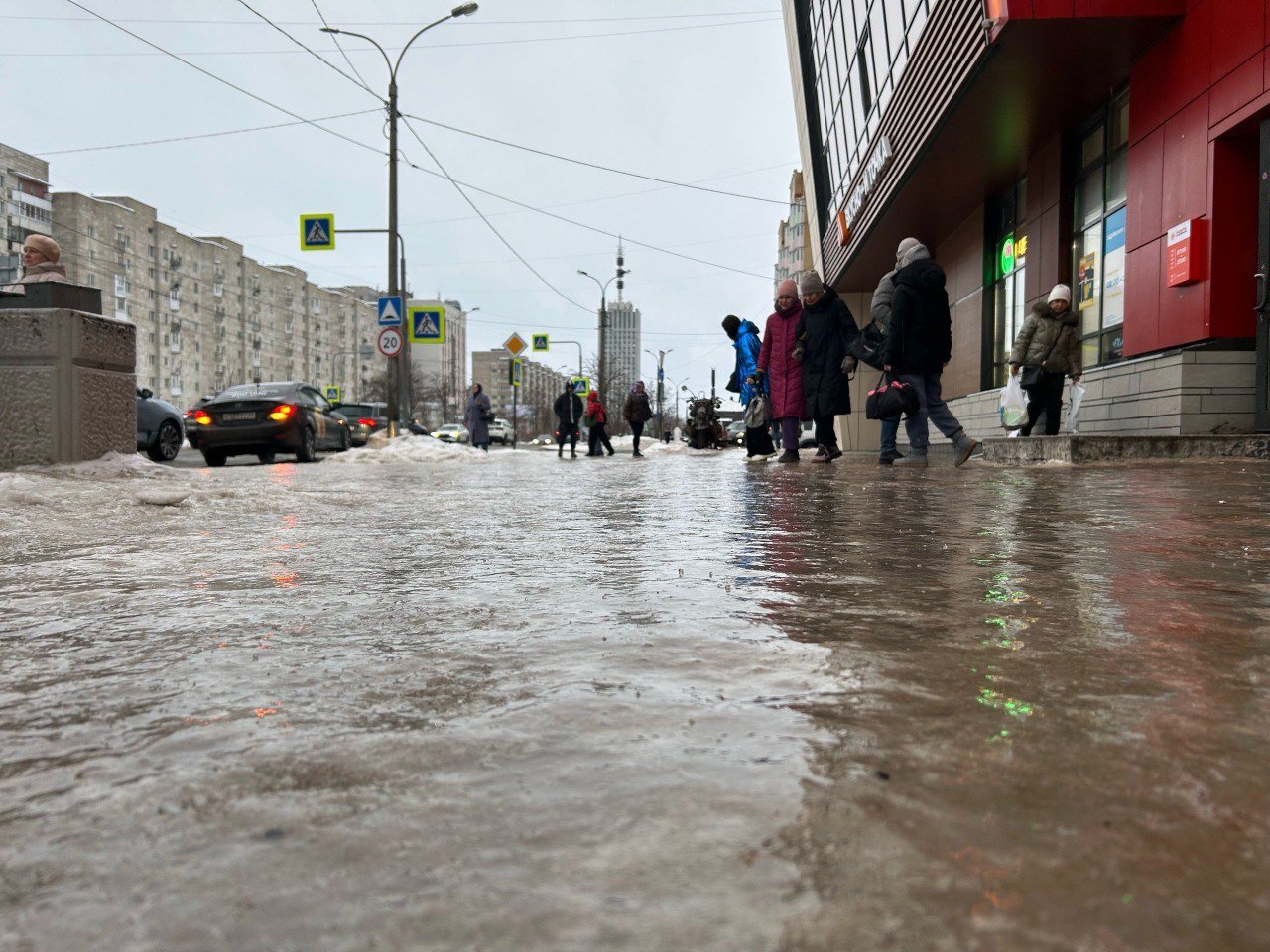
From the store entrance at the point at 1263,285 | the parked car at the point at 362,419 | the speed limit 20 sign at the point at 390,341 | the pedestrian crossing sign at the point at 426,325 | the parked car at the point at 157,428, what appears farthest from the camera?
the parked car at the point at 362,419

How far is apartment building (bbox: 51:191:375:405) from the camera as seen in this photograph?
254ft

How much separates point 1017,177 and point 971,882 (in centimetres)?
1596

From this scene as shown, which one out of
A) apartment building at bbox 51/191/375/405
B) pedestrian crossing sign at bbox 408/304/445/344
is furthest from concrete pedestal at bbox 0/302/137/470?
apartment building at bbox 51/191/375/405

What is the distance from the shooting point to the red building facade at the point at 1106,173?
855 centimetres

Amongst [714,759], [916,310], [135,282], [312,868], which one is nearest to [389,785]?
[312,868]

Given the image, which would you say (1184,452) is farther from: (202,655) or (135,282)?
(135,282)

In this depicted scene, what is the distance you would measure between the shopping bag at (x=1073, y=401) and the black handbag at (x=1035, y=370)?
2.47ft

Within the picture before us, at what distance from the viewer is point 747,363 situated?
42.7 feet

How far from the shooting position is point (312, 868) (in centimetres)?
87

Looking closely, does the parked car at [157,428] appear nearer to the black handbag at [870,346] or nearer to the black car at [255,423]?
the black car at [255,423]

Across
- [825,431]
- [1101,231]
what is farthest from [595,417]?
[1101,231]

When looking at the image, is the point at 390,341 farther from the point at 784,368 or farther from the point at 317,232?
the point at 784,368

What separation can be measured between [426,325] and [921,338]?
44.6ft

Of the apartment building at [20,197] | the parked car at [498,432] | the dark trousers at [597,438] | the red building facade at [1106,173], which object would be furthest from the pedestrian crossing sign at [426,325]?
the apartment building at [20,197]
